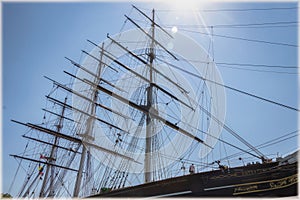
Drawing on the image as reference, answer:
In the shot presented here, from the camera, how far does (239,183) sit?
18.2 feet

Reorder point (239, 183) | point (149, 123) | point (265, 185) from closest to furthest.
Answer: point (265, 185), point (239, 183), point (149, 123)

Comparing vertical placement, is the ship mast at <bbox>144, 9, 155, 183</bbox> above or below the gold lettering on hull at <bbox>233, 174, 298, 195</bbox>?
above

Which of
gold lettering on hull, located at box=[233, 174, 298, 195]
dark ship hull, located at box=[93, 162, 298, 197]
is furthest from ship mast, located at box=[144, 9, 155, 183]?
gold lettering on hull, located at box=[233, 174, 298, 195]

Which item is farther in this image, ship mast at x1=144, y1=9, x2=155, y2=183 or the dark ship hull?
ship mast at x1=144, y1=9, x2=155, y2=183

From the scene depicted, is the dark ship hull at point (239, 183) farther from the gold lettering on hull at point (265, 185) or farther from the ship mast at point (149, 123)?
the ship mast at point (149, 123)

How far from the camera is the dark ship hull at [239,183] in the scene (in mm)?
5242

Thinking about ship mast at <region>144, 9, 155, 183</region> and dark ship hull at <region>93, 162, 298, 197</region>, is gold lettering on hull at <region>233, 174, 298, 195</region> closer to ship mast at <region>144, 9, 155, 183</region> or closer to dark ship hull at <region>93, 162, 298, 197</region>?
dark ship hull at <region>93, 162, 298, 197</region>

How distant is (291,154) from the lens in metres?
5.65

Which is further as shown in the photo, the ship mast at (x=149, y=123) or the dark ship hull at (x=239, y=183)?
the ship mast at (x=149, y=123)

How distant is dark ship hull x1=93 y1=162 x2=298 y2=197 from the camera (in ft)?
17.2

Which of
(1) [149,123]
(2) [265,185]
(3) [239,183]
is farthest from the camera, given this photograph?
(1) [149,123]

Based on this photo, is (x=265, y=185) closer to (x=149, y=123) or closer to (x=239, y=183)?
(x=239, y=183)

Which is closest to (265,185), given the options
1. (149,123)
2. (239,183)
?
(239,183)

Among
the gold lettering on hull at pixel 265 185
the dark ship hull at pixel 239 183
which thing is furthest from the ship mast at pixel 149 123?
the gold lettering on hull at pixel 265 185
